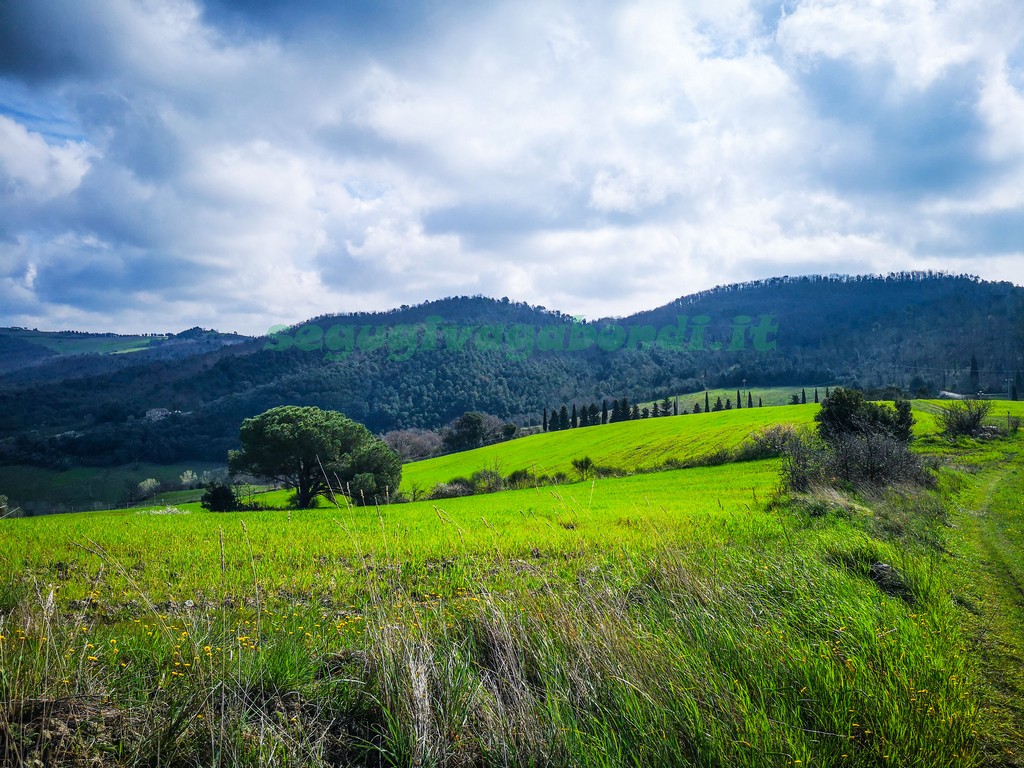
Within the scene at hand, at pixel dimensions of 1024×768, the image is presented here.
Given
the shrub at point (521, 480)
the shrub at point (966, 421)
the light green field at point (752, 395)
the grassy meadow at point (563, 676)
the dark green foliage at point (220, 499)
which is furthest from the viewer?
the light green field at point (752, 395)

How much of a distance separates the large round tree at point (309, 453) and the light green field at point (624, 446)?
1604 centimetres

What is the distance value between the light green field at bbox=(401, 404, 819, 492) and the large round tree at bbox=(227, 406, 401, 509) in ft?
52.6

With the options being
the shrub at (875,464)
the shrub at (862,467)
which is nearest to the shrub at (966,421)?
the shrub at (862,467)

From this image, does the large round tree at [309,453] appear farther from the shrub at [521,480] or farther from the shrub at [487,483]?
the shrub at [521,480]

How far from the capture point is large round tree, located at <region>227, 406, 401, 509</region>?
37.7 m

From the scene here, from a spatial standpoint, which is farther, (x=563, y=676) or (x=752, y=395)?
(x=752, y=395)

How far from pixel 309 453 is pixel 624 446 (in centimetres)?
4134

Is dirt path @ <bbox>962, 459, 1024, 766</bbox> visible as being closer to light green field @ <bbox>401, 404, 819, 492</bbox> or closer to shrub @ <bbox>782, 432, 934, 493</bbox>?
shrub @ <bbox>782, 432, 934, 493</bbox>

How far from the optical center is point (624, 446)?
2645 inches

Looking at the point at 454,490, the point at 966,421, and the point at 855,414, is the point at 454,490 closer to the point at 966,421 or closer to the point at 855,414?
the point at 855,414

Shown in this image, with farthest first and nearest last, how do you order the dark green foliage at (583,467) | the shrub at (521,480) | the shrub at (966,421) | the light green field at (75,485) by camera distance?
the light green field at (75,485) < the dark green foliage at (583,467) < the shrub at (521,480) < the shrub at (966,421)

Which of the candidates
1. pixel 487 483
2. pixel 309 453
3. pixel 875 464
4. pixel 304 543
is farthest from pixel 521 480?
pixel 304 543

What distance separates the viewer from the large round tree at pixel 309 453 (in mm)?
37688

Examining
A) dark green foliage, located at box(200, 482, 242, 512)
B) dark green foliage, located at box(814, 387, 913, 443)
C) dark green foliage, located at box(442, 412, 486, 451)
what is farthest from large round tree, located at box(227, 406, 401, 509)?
dark green foliage, located at box(442, 412, 486, 451)
